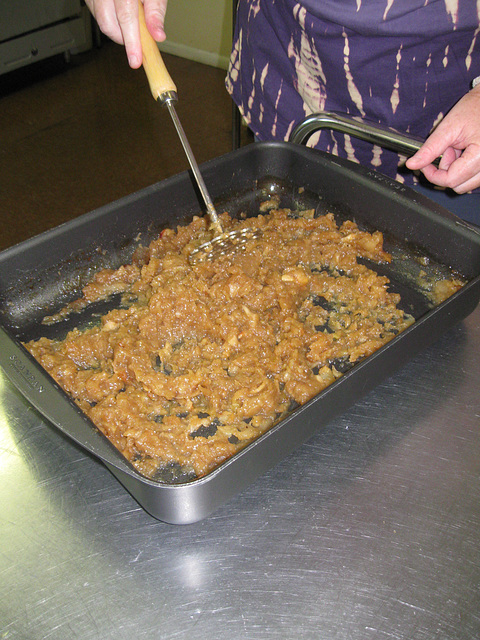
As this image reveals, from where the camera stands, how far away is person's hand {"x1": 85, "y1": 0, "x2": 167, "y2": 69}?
1.17 metres

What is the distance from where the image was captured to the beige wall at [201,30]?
13.0 ft

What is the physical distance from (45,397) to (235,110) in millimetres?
1552

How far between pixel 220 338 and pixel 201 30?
12.0 ft

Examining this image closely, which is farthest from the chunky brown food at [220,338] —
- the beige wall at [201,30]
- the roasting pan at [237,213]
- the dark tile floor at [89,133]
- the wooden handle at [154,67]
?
the beige wall at [201,30]

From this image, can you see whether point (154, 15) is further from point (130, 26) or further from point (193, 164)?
point (193, 164)

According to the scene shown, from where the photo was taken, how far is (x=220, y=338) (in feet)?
3.90

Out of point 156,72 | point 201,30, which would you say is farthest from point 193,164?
point 201,30

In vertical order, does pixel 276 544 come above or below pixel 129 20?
below

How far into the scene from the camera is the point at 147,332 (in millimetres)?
1177

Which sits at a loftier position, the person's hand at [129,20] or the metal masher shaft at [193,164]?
the person's hand at [129,20]

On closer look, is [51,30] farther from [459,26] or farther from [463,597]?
[463,597]

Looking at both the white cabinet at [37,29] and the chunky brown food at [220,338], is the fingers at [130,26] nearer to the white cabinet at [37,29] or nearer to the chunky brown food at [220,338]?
the chunky brown food at [220,338]

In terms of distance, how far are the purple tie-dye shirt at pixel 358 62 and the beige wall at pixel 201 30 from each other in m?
2.61

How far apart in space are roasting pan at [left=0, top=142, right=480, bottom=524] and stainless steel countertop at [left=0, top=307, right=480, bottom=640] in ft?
0.26
